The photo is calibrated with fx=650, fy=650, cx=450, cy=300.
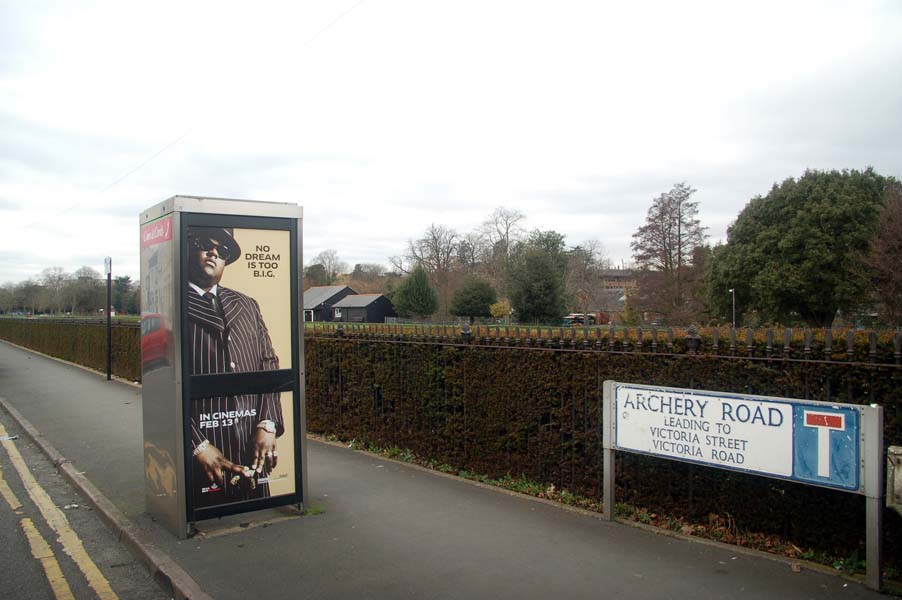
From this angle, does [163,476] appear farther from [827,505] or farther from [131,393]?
[131,393]

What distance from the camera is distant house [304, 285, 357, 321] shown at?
243 ft

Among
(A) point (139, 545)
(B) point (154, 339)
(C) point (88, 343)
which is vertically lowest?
(A) point (139, 545)

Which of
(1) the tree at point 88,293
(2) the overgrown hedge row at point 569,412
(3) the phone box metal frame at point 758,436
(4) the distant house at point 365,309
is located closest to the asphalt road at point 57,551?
(2) the overgrown hedge row at point 569,412

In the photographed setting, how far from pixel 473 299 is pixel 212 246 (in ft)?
170

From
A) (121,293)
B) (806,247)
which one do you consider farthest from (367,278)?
(806,247)

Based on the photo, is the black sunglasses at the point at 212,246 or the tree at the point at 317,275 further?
the tree at the point at 317,275

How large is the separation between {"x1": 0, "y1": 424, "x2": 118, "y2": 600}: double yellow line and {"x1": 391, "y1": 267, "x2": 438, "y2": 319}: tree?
2083 inches

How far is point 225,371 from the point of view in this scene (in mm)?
5707

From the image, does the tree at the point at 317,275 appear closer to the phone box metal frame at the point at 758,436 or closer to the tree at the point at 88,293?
the tree at the point at 88,293

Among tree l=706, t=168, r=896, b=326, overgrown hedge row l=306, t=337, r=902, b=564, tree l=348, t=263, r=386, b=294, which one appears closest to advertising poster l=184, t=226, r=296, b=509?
overgrown hedge row l=306, t=337, r=902, b=564

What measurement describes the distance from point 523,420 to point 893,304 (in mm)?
31281

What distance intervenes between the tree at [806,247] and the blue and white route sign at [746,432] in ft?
131

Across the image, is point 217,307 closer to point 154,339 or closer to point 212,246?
point 212,246

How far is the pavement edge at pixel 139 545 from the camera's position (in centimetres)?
457
